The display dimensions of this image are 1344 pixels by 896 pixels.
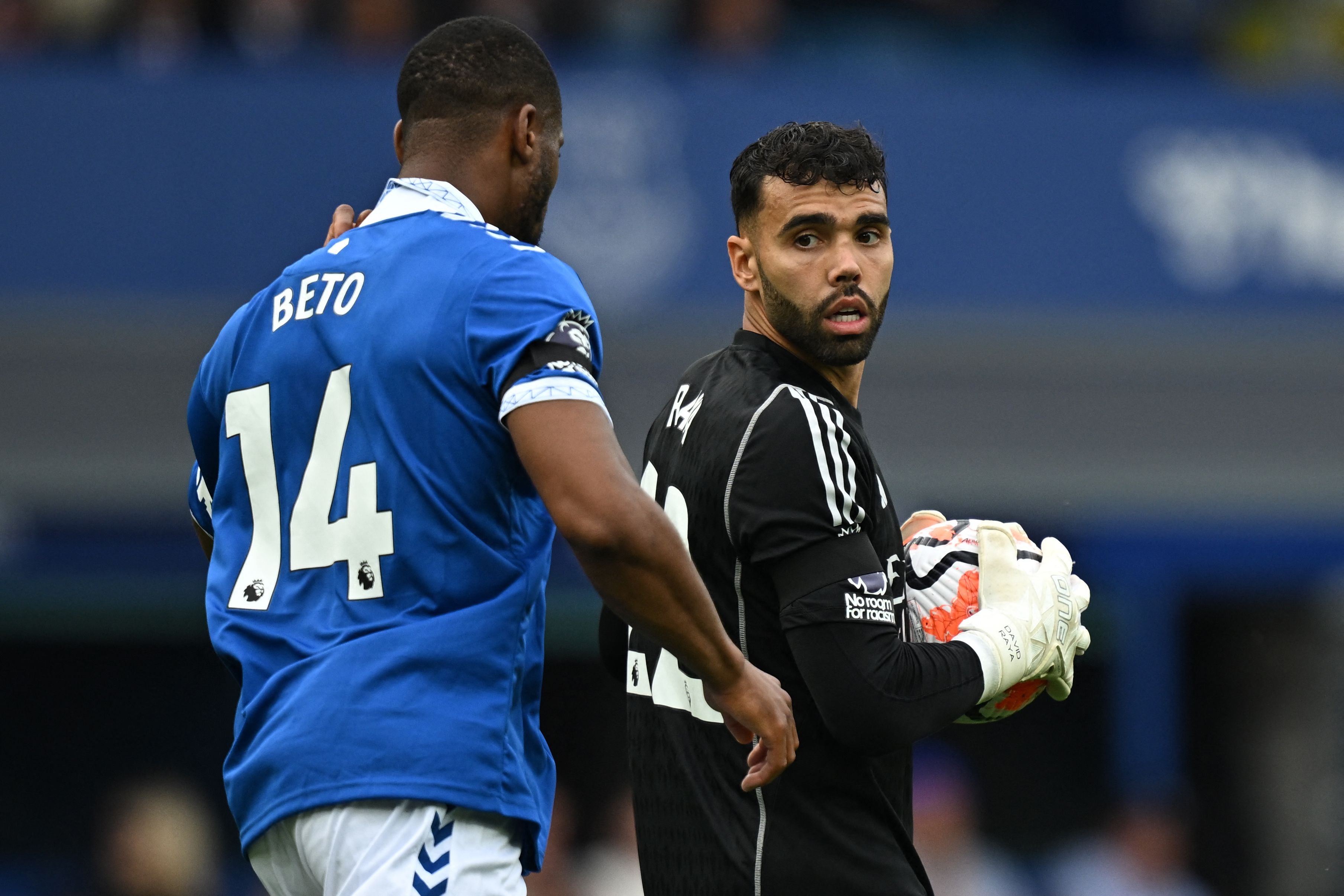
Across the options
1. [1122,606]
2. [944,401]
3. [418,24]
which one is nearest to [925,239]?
[944,401]

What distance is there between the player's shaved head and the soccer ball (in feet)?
4.07

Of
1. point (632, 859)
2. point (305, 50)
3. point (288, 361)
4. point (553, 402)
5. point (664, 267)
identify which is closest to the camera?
point (553, 402)

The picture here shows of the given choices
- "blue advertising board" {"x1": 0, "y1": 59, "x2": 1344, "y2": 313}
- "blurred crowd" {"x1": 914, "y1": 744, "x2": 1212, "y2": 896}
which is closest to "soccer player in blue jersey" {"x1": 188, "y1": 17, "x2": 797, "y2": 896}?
"blurred crowd" {"x1": 914, "y1": 744, "x2": 1212, "y2": 896}

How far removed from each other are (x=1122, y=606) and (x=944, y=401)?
6.17ft

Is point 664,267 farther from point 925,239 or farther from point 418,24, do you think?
point 418,24

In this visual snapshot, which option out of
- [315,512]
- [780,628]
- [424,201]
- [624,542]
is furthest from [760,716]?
[424,201]

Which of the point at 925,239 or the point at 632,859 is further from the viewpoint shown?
the point at 925,239

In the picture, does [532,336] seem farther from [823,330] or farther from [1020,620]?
[1020,620]

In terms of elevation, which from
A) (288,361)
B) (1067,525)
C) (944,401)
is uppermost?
(288,361)

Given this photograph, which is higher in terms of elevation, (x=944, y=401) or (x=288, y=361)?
(x=288, y=361)

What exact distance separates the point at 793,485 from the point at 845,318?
1.59ft

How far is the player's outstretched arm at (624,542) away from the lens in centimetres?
296

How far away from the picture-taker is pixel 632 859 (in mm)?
9109

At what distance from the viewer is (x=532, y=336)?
3.09 meters
